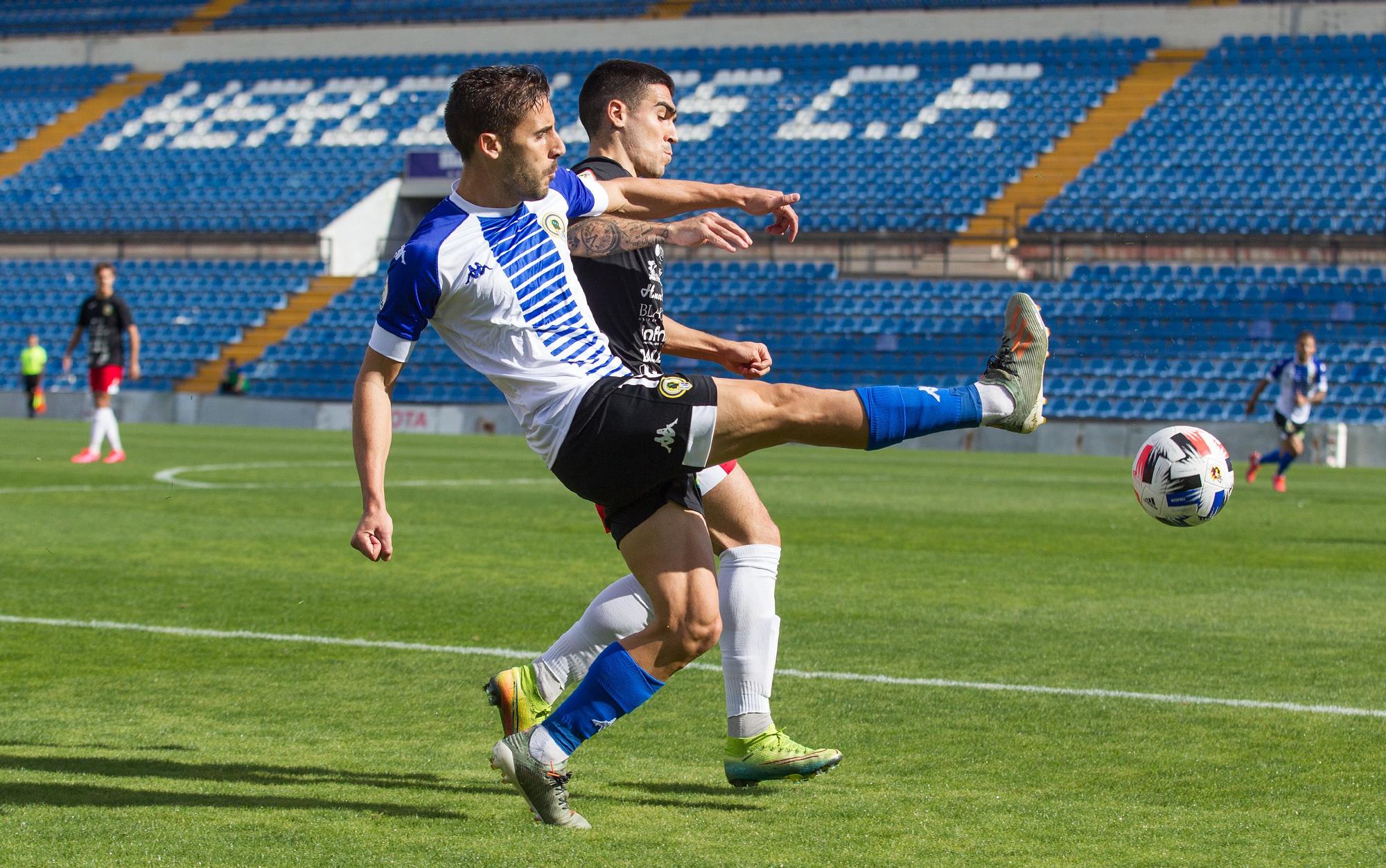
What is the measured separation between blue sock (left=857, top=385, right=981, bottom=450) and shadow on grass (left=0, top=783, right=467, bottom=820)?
1.36 meters

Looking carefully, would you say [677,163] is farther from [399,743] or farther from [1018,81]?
[399,743]

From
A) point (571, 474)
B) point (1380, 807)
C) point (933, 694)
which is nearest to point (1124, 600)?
point (933, 694)

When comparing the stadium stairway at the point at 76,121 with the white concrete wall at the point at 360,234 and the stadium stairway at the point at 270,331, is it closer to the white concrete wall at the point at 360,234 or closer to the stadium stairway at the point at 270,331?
the white concrete wall at the point at 360,234

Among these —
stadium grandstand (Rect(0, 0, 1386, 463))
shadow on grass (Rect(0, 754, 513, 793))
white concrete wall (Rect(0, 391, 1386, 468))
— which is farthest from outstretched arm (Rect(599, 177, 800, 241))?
stadium grandstand (Rect(0, 0, 1386, 463))

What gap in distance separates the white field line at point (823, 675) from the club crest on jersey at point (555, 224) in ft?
7.76

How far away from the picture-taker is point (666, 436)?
12.3ft

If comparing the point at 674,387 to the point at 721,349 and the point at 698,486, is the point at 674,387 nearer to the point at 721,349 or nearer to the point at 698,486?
the point at 698,486

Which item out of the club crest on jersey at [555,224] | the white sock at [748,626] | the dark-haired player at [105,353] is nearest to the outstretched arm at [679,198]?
the club crest on jersey at [555,224]

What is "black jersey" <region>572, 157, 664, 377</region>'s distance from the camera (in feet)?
14.2

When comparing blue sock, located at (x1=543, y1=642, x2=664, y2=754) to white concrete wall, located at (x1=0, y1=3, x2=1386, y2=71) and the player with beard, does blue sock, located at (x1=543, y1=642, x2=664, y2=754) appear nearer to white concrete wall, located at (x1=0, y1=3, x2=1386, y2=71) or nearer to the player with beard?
the player with beard

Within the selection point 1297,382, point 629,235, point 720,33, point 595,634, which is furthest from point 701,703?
point 720,33

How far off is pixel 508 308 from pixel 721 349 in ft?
3.03

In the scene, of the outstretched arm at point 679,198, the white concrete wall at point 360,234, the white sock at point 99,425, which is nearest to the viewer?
the outstretched arm at point 679,198

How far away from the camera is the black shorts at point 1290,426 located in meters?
18.0
